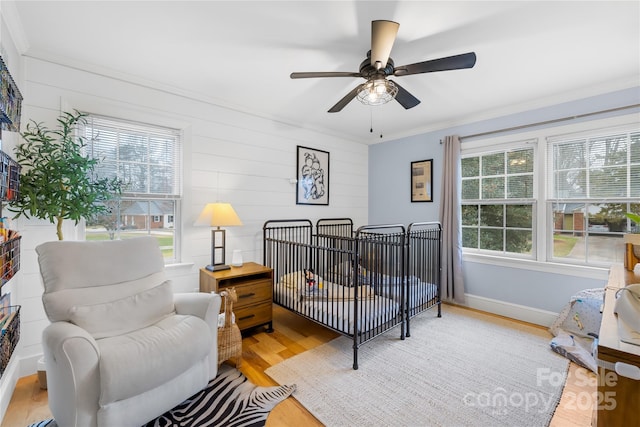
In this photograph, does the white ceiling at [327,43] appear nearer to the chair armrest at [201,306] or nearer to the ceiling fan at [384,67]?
the ceiling fan at [384,67]

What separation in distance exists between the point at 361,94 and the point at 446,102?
4.71ft

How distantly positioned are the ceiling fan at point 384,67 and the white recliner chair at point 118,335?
1766mm

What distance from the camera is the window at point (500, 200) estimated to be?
3.13 metres

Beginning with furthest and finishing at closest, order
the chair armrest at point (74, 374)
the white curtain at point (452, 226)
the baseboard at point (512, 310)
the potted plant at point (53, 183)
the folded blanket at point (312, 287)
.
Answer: the white curtain at point (452, 226) < the baseboard at point (512, 310) < the folded blanket at point (312, 287) < the potted plant at point (53, 183) < the chair armrest at point (74, 374)

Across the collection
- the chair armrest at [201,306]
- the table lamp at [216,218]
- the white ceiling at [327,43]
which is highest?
the white ceiling at [327,43]

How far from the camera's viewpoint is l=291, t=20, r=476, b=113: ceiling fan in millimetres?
1589

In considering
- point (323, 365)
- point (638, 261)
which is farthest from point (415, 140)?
point (323, 365)

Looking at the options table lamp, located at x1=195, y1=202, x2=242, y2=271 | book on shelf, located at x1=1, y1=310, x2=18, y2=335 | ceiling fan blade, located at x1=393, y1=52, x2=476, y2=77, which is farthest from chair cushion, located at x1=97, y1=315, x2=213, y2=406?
ceiling fan blade, located at x1=393, y1=52, x2=476, y2=77

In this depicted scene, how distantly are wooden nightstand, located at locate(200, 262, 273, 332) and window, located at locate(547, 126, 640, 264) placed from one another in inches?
121

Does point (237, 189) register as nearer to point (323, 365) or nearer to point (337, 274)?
point (337, 274)

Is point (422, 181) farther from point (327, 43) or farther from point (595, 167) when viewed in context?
point (327, 43)

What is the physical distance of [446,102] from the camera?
303cm

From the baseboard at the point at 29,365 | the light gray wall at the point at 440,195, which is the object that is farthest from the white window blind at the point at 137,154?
the light gray wall at the point at 440,195

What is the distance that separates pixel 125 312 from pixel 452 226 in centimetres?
341
